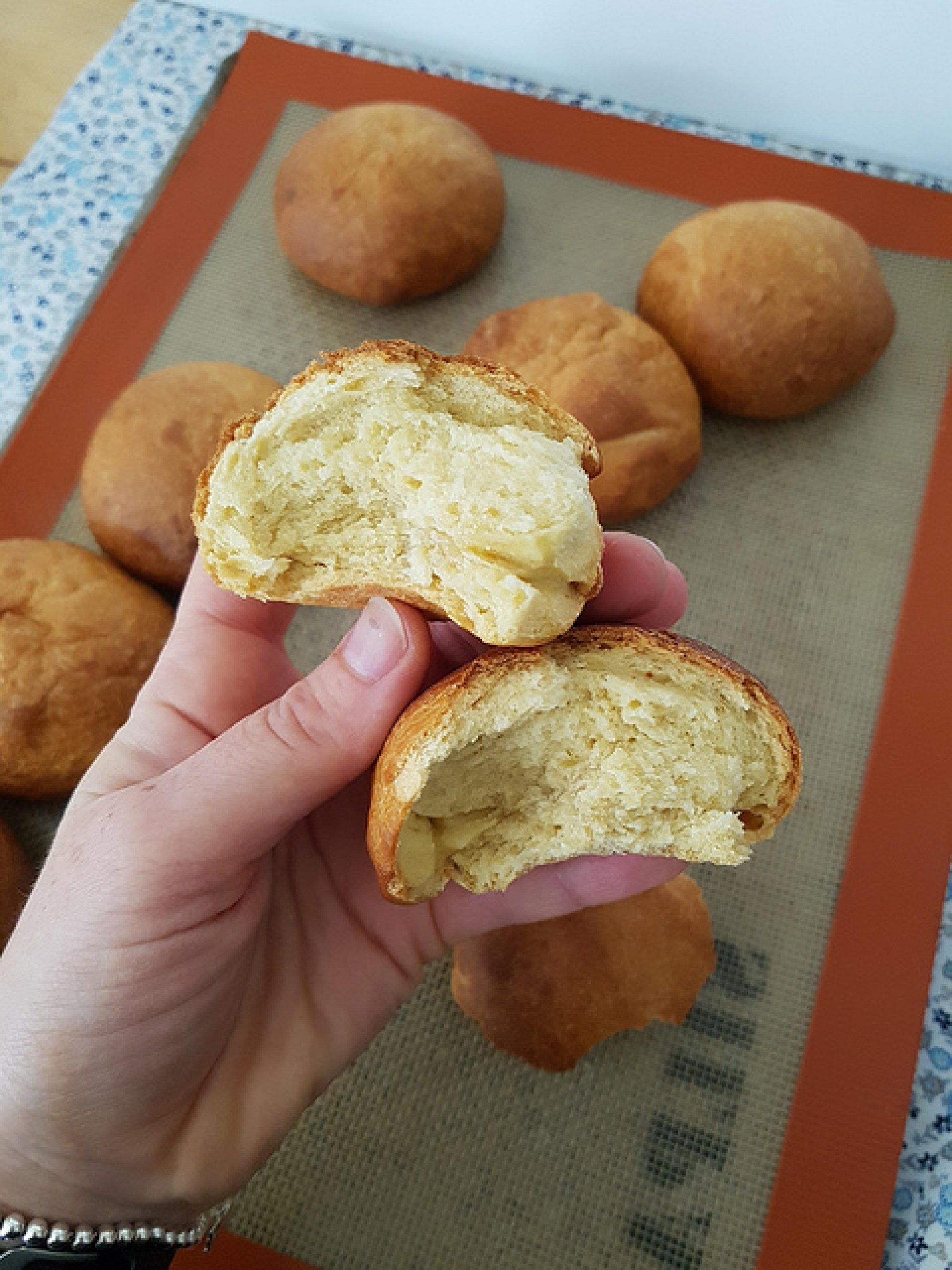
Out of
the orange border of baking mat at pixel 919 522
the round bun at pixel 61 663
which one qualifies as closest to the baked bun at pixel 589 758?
the orange border of baking mat at pixel 919 522

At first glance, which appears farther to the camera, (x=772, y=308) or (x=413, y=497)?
(x=772, y=308)

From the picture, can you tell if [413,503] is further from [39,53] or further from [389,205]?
[39,53]

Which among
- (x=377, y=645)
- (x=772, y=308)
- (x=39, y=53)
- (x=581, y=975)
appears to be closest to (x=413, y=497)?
(x=377, y=645)

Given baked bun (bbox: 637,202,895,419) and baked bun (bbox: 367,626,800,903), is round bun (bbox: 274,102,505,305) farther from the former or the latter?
baked bun (bbox: 367,626,800,903)

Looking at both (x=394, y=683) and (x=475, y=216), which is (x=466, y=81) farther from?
(x=394, y=683)

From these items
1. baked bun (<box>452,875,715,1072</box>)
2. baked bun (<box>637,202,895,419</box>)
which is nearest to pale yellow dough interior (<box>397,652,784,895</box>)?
baked bun (<box>452,875,715,1072</box>)

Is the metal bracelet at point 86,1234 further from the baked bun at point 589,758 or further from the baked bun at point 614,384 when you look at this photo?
the baked bun at point 614,384
